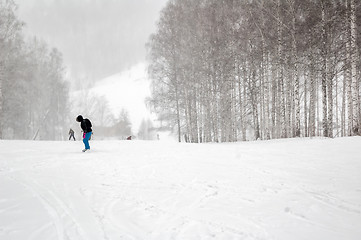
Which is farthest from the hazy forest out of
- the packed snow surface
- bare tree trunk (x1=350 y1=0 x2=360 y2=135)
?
the packed snow surface

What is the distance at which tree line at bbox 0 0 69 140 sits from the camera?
55.6 ft

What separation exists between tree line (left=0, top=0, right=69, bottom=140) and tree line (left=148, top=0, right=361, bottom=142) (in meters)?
12.5

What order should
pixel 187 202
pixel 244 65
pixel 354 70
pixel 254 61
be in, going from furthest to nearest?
pixel 244 65
pixel 254 61
pixel 354 70
pixel 187 202

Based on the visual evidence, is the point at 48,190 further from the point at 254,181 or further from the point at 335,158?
the point at 335,158

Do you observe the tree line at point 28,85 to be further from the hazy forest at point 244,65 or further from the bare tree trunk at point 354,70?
the bare tree trunk at point 354,70

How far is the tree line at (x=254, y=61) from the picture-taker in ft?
31.5

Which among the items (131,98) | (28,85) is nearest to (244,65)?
(28,85)

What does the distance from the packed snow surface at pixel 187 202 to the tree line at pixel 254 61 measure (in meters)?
6.86

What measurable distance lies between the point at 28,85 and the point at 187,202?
1031 inches

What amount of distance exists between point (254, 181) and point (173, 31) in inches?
562

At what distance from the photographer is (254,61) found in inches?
491

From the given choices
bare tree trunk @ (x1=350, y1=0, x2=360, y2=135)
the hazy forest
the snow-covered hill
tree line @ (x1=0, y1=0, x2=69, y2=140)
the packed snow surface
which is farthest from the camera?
the snow-covered hill

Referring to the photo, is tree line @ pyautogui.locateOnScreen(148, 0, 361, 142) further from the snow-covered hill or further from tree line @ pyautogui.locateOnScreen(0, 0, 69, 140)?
the snow-covered hill

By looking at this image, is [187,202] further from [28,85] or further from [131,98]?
[131,98]
